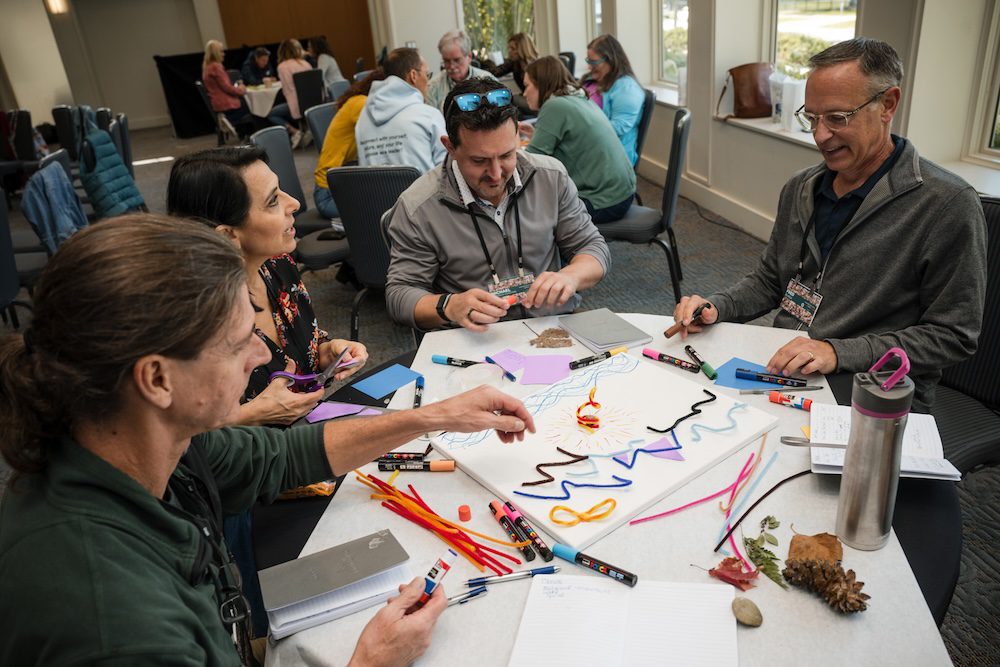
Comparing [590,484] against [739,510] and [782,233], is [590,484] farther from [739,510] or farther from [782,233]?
[782,233]

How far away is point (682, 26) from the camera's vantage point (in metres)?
6.00

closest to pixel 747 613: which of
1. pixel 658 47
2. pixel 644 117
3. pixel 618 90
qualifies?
pixel 644 117

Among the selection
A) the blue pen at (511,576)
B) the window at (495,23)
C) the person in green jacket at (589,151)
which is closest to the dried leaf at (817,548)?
the blue pen at (511,576)

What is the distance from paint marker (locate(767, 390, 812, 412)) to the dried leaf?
39 cm

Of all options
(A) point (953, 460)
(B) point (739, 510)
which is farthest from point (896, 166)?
(B) point (739, 510)

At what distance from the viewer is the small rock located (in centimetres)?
94

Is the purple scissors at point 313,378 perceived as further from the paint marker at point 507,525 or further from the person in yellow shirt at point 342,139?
the person in yellow shirt at point 342,139

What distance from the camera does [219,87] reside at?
9414 millimetres

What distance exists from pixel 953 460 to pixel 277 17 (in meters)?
13.1

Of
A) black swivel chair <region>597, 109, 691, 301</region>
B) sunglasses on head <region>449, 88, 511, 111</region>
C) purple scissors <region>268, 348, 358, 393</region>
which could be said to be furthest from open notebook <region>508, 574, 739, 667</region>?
black swivel chair <region>597, 109, 691, 301</region>

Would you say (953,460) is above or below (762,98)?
below

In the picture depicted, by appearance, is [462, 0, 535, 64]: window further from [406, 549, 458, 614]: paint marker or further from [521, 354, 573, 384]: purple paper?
[406, 549, 458, 614]: paint marker

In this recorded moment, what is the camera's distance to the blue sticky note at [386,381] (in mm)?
1637

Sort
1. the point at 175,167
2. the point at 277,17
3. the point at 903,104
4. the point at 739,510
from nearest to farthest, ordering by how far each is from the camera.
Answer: the point at 739,510 < the point at 175,167 < the point at 903,104 < the point at 277,17
